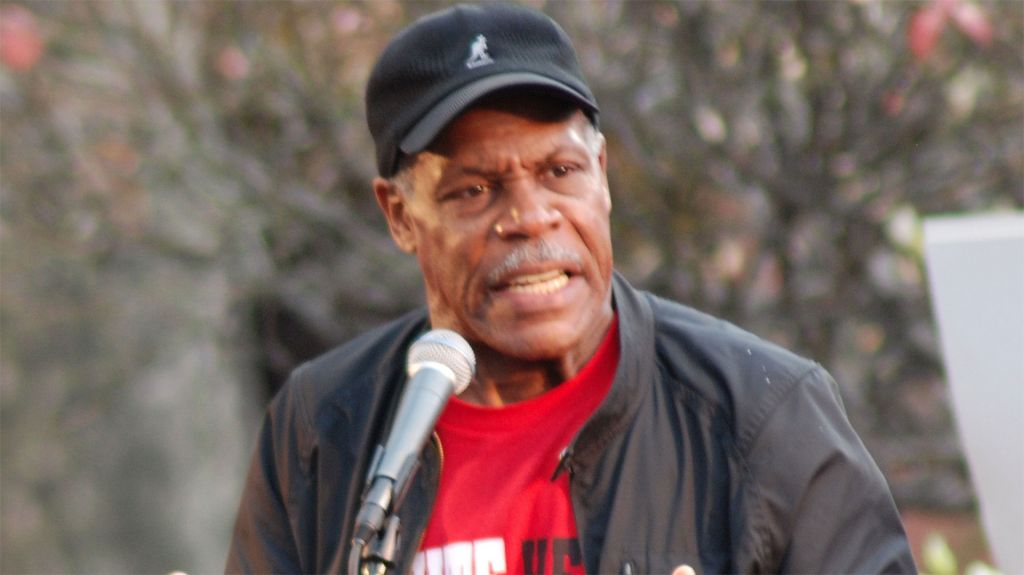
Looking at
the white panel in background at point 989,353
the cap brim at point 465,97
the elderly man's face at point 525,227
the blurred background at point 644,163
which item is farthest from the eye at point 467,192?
the blurred background at point 644,163

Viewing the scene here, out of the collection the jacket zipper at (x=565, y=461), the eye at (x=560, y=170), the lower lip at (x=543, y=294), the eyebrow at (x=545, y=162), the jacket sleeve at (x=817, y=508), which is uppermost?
the eyebrow at (x=545, y=162)

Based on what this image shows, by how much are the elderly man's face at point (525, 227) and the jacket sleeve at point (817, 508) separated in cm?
47

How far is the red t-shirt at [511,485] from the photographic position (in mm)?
3467

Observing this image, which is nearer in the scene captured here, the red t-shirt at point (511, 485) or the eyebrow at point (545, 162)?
the red t-shirt at point (511, 485)

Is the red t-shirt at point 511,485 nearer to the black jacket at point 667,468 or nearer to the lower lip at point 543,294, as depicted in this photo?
the black jacket at point 667,468

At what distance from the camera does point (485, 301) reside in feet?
12.0

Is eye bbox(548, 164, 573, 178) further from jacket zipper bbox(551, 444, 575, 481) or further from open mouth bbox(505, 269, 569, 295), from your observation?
jacket zipper bbox(551, 444, 575, 481)

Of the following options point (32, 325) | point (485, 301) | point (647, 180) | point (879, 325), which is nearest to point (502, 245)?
point (485, 301)

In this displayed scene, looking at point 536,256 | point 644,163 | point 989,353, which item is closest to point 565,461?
point 536,256

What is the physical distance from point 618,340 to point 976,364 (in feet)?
2.21

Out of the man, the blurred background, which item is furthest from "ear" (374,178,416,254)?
the blurred background

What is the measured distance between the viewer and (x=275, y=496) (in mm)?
3865

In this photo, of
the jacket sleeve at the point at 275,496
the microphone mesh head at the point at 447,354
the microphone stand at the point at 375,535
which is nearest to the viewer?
the microphone stand at the point at 375,535

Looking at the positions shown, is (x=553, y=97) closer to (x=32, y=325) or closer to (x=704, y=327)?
(x=704, y=327)
